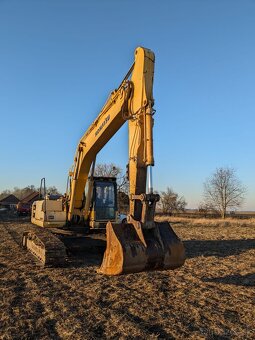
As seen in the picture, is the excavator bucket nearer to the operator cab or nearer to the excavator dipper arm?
the excavator dipper arm

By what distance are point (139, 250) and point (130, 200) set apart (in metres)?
1.11

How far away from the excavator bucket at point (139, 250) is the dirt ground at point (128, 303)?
751 mm

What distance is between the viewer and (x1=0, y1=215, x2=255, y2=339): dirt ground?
5.53 meters

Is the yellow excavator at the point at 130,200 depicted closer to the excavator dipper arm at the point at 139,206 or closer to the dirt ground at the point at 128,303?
the excavator dipper arm at the point at 139,206

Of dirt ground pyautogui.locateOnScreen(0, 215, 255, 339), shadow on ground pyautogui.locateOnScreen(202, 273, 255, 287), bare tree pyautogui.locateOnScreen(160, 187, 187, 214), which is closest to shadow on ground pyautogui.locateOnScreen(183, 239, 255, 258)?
dirt ground pyautogui.locateOnScreen(0, 215, 255, 339)

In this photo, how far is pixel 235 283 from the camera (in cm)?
896

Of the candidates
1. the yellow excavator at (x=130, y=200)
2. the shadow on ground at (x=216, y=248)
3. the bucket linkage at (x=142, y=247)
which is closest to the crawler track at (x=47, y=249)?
the yellow excavator at (x=130, y=200)

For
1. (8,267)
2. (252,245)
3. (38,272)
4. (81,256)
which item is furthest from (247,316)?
(252,245)

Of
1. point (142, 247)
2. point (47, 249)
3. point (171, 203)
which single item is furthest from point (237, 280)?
point (171, 203)

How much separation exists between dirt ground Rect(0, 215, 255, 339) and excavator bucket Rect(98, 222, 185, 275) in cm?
75

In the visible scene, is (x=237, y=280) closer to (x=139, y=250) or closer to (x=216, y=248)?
(x=139, y=250)

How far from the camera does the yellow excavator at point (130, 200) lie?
6766 mm

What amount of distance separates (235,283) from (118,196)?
6101mm

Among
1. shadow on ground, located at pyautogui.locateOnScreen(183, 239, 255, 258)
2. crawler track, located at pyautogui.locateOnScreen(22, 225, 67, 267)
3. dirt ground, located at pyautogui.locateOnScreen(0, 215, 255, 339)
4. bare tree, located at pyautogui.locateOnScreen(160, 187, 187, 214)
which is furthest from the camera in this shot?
bare tree, located at pyautogui.locateOnScreen(160, 187, 187, 214)
